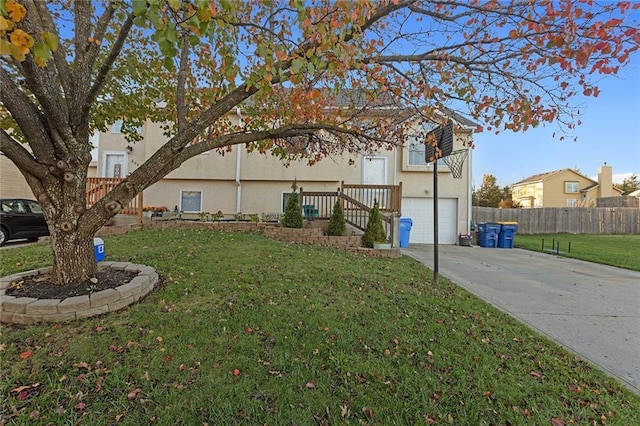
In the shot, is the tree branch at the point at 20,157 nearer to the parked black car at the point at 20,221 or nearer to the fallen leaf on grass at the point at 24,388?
the fallen leaf on grass at the point at 24,388

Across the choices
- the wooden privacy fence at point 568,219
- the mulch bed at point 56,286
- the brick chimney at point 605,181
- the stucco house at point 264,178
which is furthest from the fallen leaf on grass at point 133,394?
the brick chimney at point 605,181

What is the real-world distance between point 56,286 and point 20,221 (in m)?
8.10

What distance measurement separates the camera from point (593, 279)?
6496 mm

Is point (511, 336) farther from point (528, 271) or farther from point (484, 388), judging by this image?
point (528, 271)

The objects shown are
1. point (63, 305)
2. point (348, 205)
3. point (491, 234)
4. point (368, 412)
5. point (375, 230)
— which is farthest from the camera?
point (491, 234)

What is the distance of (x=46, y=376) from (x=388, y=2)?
4965mm

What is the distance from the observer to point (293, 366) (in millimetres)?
2555

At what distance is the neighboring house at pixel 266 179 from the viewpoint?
11.9 meters

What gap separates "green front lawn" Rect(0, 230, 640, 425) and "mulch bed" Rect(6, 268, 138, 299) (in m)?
0.49

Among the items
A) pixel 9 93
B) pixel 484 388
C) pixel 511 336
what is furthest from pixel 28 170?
pixel 511 336

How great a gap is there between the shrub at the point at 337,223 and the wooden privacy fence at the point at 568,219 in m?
12.6

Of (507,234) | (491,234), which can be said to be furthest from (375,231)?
(507,234)

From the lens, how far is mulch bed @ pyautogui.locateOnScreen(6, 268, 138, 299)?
332cm

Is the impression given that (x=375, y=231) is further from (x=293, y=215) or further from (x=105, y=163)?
(x=105, y=163)
